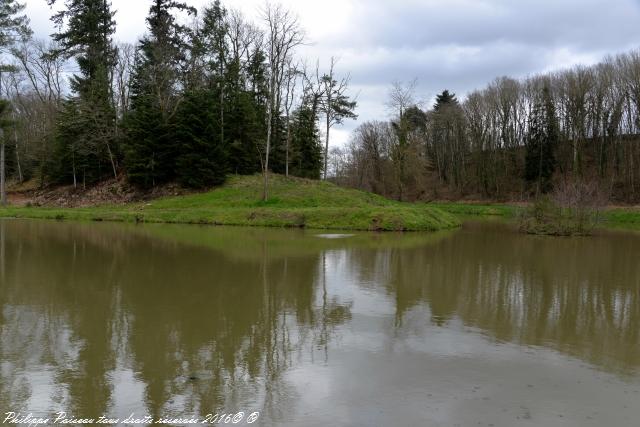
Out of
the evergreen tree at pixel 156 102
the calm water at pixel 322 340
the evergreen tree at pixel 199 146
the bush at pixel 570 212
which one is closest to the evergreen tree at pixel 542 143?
the bush at pixel 570 212

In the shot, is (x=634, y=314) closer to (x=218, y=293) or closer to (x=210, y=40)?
(x=218, y=293)

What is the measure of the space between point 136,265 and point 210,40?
3382 centimetres

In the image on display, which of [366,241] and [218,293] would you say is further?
[366,241]

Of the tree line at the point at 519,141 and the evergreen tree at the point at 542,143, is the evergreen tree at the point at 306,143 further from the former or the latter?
the evergreen tree at the point at 542,143

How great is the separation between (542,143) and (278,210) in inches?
1523

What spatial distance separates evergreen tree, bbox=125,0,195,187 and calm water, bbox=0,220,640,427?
23.6m

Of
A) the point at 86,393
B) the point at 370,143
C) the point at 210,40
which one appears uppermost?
the point at 210,40

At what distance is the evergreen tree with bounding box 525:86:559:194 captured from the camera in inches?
2116

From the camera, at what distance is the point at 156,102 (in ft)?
127

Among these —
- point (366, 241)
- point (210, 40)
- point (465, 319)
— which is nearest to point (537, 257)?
point (366, 241)

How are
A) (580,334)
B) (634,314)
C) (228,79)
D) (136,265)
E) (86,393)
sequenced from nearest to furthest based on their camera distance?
(86,393) < (580,334) < (634,314) < (136,265) < (228,79)

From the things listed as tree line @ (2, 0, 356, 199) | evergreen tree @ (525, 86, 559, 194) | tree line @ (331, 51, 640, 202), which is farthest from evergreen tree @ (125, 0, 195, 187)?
evergreen tree @ (525, 86, 559, 194)

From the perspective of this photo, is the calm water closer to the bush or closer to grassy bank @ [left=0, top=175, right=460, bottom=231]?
the bush

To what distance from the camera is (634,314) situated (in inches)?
341
